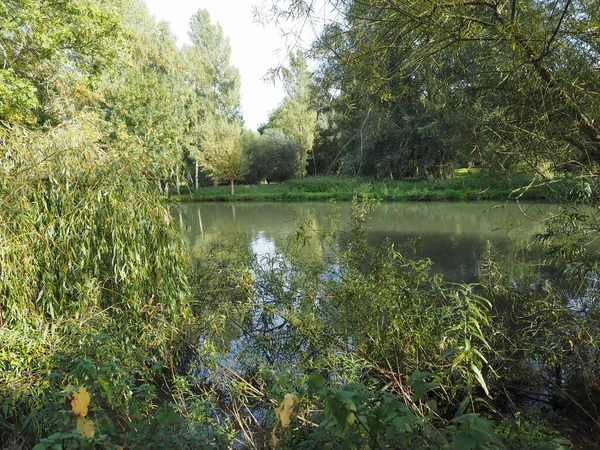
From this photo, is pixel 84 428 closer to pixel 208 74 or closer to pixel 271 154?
pixel 208 74

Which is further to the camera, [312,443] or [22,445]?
[22,445]

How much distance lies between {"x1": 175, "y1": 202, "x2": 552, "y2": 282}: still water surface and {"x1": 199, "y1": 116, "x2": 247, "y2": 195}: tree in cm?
747

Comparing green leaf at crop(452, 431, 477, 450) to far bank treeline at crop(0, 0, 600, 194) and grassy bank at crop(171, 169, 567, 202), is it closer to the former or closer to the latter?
far bank treeline at crop(0, 0, 600, 194)

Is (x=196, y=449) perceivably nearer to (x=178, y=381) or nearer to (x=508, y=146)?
(x=178, y=381)

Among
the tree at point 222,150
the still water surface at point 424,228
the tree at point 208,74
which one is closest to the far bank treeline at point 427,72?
the still water surface at point 424,228

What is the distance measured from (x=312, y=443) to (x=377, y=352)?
1.92 meters

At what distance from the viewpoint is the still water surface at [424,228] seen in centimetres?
964

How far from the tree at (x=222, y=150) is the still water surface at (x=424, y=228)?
747cm

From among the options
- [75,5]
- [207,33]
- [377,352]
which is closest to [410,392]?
[377,352]

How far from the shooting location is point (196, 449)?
2238 millimetres

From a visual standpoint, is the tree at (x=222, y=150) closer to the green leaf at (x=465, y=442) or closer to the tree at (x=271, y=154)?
the tree at (x=271, y=154)

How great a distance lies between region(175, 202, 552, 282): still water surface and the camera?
9.64 m

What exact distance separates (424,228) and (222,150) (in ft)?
A: 62.7

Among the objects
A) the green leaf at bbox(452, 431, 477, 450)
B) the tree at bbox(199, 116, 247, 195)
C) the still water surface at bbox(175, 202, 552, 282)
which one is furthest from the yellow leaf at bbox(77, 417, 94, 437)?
the tree at bbox(199, 116, 247, 195)
